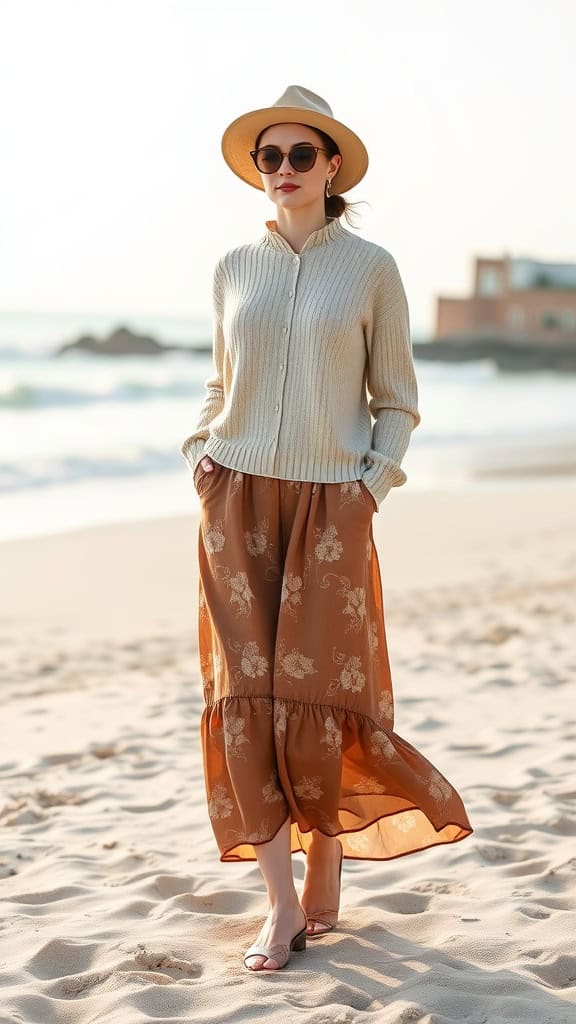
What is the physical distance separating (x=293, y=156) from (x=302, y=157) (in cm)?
2

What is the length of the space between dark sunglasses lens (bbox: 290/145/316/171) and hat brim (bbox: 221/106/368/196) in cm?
6

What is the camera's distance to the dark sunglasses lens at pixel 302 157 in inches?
109

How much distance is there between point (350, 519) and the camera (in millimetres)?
2713

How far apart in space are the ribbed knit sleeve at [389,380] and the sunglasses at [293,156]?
0.29 m

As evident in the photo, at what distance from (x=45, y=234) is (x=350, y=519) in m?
40.6

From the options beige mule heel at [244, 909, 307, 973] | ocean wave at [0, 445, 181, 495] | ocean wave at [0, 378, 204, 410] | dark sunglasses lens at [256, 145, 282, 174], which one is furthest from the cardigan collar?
ocean wave at [0, 378, 204, 410]

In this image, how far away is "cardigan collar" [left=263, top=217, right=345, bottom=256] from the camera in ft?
9.20

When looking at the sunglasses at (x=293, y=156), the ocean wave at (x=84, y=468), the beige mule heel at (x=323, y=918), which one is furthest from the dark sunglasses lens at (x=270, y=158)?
the ocean wave at (x=84, y=468)

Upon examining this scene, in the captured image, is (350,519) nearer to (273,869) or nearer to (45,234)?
(273,869)

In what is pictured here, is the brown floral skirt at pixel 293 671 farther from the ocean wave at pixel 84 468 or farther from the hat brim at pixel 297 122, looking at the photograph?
the ocean wave at pixel 84 468

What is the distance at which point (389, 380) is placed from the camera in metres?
2.82

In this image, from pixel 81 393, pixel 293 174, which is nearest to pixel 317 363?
pixel 293 174

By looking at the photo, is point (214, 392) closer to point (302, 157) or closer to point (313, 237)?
point (313, 237)

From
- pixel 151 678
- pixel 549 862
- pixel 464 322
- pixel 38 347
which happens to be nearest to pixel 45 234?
pixel 38 347
